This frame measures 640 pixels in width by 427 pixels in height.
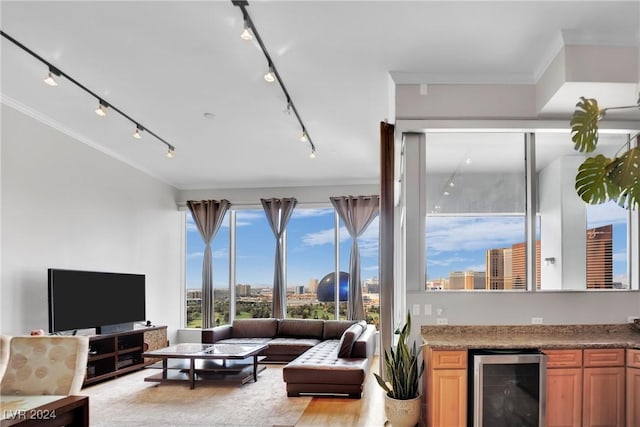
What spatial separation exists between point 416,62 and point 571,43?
3.73ft

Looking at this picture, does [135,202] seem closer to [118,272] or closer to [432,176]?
[118,272]

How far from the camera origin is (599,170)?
136 inches

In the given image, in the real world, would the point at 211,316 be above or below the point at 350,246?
below

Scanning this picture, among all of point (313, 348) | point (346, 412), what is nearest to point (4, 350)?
point (346, 412)

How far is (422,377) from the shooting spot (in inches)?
165

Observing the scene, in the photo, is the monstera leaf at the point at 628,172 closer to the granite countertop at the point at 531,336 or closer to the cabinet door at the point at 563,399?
the granite countertop at the point at 531,336

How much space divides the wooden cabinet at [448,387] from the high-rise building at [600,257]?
154 centimetres

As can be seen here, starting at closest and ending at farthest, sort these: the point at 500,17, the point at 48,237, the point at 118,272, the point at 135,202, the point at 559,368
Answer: the point at 500,17
the point at 559,368
the point at 48,237
the point at 118,272
the point at 135,202

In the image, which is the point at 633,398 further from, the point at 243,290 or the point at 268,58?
the point at 243,290

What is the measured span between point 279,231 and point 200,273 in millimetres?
1694

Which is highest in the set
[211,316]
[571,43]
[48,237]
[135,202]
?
[571,43]

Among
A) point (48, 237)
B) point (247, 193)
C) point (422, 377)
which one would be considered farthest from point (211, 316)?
point (422, 377)

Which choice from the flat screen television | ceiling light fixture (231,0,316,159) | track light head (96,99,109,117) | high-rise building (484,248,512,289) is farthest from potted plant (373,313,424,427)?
the flat screen television

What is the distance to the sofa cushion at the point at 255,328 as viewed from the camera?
27.1 ft
